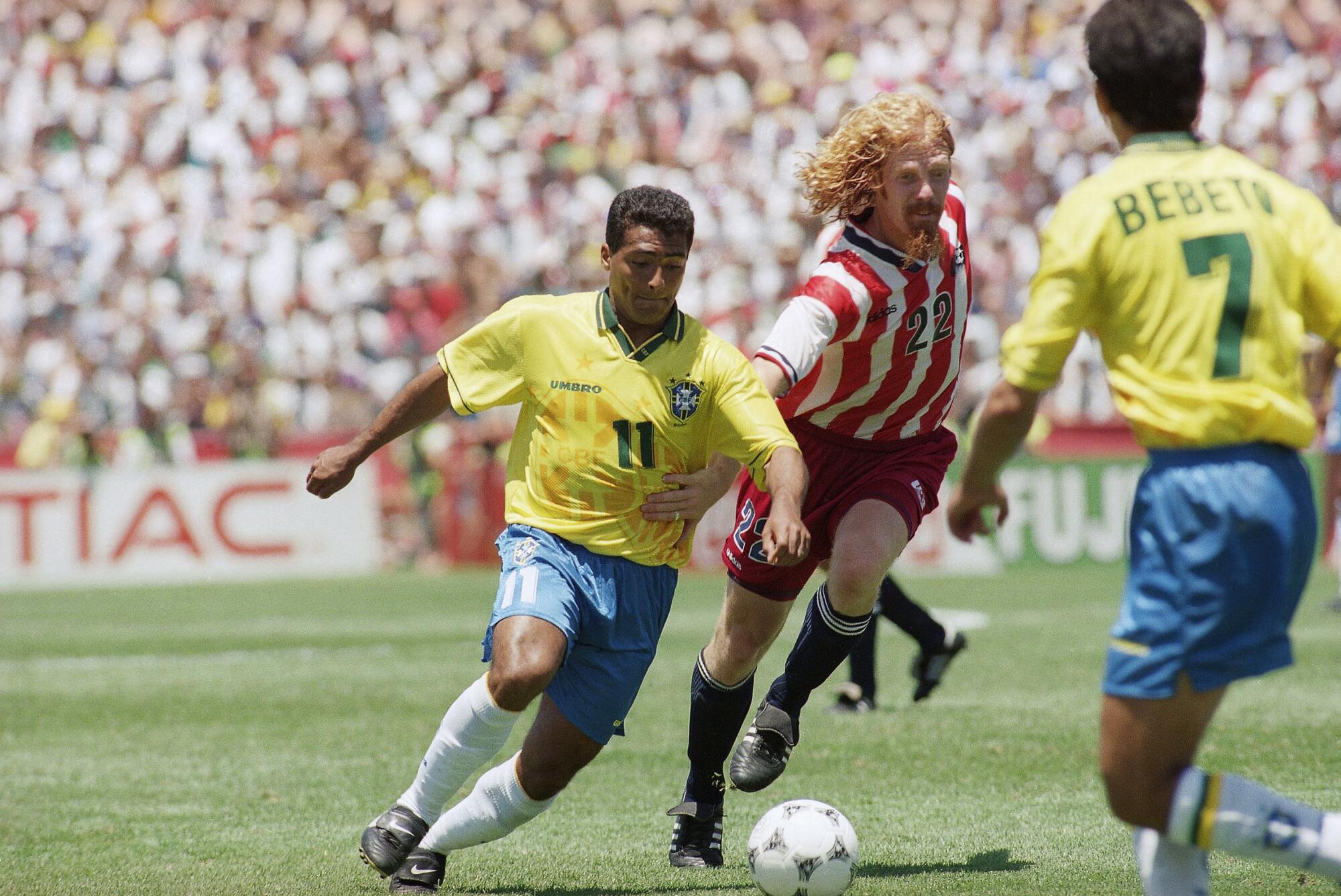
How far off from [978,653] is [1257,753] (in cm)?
381

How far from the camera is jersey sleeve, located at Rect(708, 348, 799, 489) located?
4887 millimetres

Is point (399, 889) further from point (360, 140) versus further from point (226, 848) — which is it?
point (360, 140)

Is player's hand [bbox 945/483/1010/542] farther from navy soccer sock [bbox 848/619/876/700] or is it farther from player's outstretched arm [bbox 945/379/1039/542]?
navy soccer sock [bbox 848/619/876/700]

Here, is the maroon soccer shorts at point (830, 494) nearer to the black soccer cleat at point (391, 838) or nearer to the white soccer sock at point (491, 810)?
the white soccer sock at point (491, 810)

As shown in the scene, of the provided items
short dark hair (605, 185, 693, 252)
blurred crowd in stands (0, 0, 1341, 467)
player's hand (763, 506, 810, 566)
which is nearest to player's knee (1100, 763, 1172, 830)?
player's hand (763, 506, 810, 566)

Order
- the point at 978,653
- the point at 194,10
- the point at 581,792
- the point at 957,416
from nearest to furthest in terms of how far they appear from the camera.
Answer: the point at 581,792 → the point at 978,653 → the point at 957,416 → the point at 194,10

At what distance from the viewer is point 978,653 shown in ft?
35.1

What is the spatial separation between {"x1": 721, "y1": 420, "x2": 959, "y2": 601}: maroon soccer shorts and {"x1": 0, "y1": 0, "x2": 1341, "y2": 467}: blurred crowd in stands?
11.8m

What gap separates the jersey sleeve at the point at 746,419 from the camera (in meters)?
4.89

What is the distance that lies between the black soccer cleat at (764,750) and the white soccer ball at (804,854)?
35 centimetres

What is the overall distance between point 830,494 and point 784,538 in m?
1.42

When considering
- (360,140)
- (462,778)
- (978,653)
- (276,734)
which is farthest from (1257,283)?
(360,140)

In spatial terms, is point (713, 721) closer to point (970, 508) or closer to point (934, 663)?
point (970, 508)

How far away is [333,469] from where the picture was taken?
5062 mm
